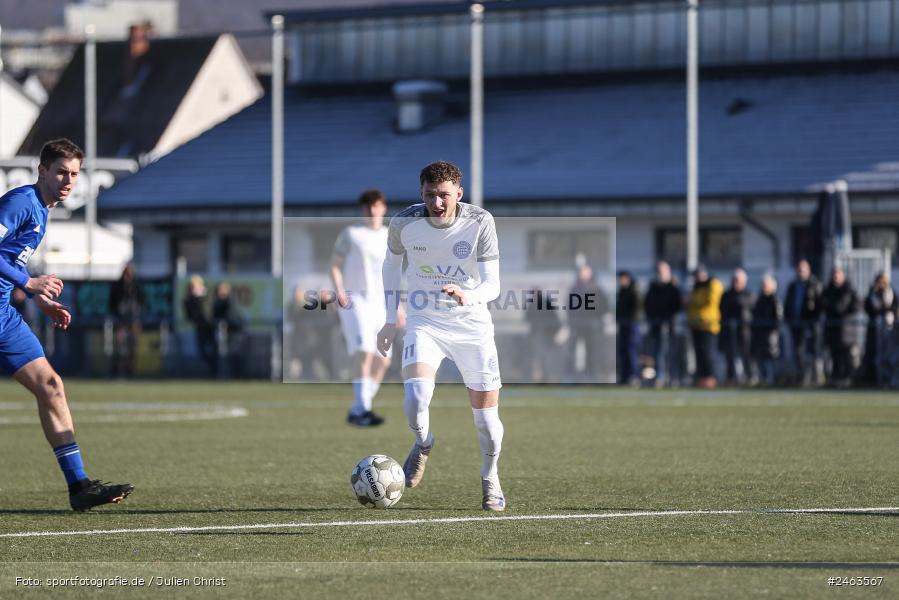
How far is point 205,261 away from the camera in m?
41.4

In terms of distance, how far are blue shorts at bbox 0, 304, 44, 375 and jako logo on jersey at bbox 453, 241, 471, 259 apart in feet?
8.12

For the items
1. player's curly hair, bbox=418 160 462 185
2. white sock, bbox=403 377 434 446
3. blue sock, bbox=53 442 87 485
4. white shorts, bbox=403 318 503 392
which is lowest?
blue sock, bbox=53 442 87 485

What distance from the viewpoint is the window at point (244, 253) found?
3988 centimetres

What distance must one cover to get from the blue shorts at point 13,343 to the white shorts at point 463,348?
2201 millimetres

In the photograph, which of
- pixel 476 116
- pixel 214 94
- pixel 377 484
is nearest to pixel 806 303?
pixel 476 116

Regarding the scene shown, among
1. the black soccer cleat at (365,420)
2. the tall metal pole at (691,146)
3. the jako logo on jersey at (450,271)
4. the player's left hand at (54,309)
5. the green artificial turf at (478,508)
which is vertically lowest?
the green artificial turf at (478,508)

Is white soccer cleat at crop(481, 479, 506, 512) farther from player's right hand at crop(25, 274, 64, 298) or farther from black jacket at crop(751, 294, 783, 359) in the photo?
black jacket at crop(751, 294, 783, 359)

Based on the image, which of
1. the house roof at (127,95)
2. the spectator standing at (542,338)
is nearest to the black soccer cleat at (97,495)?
the spectator standing at (542,338)

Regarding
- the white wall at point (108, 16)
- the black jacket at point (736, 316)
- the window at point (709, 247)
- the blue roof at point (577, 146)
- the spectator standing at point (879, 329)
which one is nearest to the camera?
the spectator standing at point (879, 329)

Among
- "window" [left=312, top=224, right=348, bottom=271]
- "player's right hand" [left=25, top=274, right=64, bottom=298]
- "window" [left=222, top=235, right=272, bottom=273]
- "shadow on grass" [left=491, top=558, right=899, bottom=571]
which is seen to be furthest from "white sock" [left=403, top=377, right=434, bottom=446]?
"window" [left=222, top=235, right=272, bottom=273]

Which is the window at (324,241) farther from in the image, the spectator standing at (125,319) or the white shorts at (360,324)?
the white shorts at (360,324)

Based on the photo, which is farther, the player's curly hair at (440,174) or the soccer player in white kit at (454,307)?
the soccer player in white kit at (454,307)

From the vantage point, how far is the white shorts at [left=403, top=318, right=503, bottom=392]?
10289 mm

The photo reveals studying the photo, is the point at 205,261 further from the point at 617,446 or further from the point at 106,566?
the point at 106,566
